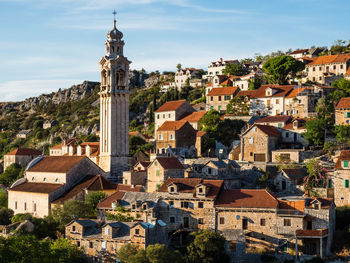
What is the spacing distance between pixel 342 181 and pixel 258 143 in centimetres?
1429

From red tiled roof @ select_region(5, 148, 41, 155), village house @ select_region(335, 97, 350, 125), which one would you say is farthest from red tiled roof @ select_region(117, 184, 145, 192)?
red tiled roof @ select_region(5, 148, 41, 155)

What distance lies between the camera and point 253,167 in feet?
198

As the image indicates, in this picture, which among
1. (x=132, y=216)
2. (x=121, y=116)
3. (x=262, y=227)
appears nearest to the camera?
(x=262, y=227)

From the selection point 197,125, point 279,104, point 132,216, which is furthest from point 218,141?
point 132,216

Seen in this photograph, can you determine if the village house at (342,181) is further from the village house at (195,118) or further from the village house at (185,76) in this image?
the village house at (185,76)

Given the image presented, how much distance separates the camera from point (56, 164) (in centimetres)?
6638

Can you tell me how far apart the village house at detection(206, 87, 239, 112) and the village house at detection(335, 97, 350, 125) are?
21.2 m

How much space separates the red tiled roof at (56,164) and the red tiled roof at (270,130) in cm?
2041

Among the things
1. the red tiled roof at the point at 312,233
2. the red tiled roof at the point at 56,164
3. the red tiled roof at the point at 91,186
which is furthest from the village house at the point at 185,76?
the red tiled roof at the point at 312,233

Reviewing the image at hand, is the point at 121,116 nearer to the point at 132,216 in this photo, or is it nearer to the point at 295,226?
the point at 132,216

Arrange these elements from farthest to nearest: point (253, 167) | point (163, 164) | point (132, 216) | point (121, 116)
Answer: point (121, 116) < point (253, 167) < point (163, 164) < point (132, 216)

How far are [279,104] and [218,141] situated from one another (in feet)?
39.4

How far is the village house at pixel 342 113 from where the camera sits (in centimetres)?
6606

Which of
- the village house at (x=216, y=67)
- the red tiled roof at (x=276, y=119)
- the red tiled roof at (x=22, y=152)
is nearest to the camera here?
the red tiled roof at (x=276, y=119)
